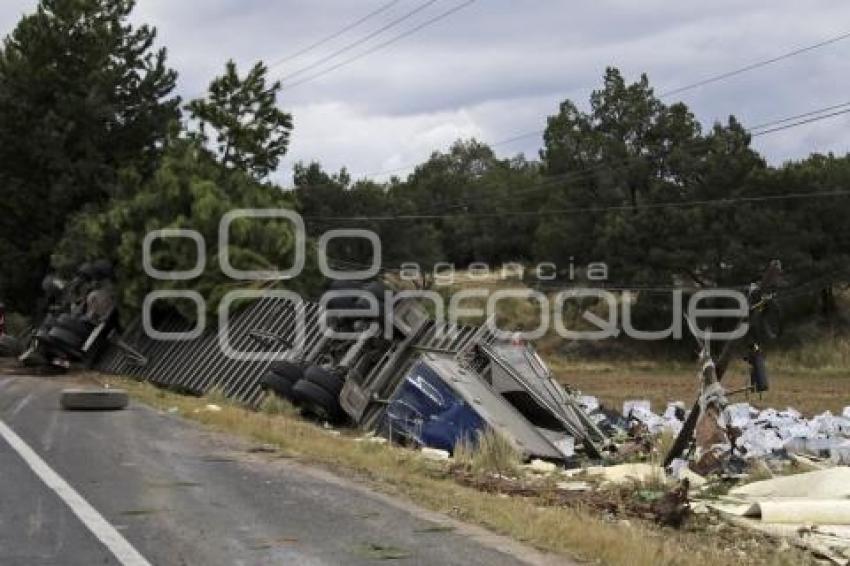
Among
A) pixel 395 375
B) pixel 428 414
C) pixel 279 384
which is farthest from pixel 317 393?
pixel 428 414

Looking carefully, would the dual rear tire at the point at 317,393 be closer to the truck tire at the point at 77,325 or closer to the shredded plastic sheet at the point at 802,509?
the shredded plastic sheet at the point at 802,509

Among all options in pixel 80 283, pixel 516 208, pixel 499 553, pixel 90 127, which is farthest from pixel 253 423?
pixel 516 208

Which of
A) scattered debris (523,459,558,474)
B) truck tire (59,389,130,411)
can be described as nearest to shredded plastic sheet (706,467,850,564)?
scattered debris (523,459,558,474)

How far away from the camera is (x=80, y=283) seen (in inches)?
1243

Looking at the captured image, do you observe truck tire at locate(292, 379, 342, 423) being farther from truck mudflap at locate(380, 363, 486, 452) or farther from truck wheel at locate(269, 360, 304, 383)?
truck mudflap at locate(380, 363, 486, 452)

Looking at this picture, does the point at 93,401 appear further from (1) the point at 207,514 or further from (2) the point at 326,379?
(1) the point at 207,514

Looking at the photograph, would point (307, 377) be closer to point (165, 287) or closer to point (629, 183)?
point (165, 287)

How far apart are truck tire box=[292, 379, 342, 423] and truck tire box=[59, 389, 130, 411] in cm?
321

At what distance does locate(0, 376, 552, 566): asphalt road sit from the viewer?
26.9 ft

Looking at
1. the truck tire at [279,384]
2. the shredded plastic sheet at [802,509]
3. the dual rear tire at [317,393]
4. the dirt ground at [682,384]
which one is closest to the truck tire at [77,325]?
the truck tire at [279,384]

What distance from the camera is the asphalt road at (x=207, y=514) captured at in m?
8.20

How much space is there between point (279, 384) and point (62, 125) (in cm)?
1830

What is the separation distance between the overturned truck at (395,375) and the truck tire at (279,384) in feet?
0.08

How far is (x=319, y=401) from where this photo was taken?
20156 millimetres
